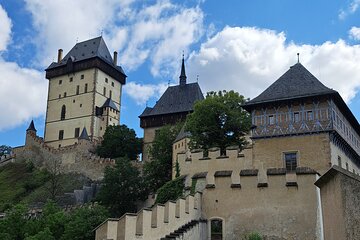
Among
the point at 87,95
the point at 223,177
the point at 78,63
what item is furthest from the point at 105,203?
the point at 78,63

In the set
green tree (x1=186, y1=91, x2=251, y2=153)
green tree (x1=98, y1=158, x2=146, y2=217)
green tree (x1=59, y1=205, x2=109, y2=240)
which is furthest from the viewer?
green tree (x1=98, y1=158, x2=146, y2=217)

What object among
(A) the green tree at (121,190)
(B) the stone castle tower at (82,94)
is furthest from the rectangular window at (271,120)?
(B) the stone castle tower at (82,94)

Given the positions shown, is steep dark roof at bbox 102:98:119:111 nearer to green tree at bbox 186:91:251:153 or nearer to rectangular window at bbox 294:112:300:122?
green tree at bbox 186:91:251:153

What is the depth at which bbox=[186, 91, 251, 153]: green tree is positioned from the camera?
101 feet

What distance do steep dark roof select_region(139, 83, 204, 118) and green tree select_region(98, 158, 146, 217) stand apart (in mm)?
17318

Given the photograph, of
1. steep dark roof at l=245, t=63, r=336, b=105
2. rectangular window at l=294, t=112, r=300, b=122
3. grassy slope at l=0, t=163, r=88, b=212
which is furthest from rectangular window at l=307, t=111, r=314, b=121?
grassy slope at l=0, t=163, r=88, b=212

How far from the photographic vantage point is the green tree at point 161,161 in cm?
3953

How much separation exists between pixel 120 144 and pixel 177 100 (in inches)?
342

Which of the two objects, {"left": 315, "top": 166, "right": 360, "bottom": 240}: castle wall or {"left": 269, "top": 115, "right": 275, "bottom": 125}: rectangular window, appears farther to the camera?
{"left": 269, "top": 115, "right": 275, "bottom": 125}: rectangular window

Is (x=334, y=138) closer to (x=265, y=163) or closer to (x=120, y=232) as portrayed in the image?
(x=265, y=163)

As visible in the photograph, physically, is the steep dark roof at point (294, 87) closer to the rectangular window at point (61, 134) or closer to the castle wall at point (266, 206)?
the castle wall at point (266, 206)

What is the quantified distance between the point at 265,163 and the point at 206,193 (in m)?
6.85

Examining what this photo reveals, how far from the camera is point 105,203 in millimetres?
36406

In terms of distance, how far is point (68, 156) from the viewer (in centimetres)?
5344
